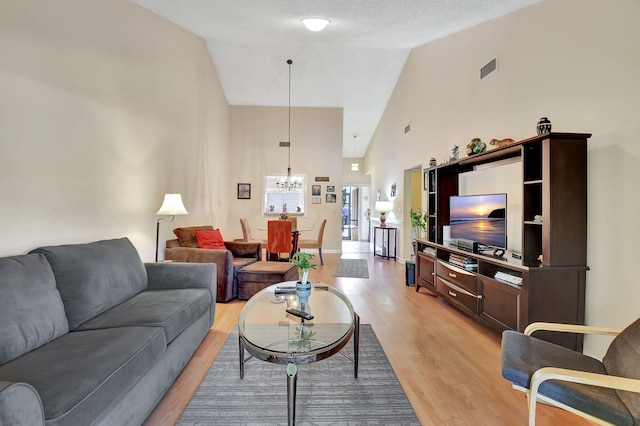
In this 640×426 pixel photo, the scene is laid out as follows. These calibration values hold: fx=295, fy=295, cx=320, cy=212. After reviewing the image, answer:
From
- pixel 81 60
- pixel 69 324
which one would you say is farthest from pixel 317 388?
pixel 81 60

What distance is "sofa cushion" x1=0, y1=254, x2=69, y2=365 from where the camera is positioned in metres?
1.44

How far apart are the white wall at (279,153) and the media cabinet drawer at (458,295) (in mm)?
4236

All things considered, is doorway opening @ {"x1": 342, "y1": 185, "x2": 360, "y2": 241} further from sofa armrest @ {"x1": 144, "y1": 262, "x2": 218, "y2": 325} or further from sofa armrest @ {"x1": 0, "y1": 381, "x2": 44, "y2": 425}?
sofa armrest @ {"x1": 0, "y1": 381, "x2": 44, "y2": 425}

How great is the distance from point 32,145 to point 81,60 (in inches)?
38.3

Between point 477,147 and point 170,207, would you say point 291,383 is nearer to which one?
point 170,207

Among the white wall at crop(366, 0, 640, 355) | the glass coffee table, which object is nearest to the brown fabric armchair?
the glass coffee table

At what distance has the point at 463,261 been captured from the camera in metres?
3.24

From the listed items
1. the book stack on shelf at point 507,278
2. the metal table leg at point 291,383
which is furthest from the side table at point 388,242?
the metal table leg at point 291,383

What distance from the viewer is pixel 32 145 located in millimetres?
2184

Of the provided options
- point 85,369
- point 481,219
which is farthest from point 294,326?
point 481,219

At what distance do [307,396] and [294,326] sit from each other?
43cm

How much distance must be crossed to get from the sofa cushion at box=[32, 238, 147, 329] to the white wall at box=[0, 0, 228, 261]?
417mm

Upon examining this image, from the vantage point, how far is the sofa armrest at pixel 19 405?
2.93 feet

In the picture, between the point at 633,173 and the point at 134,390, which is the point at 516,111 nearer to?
the point at 633,173
